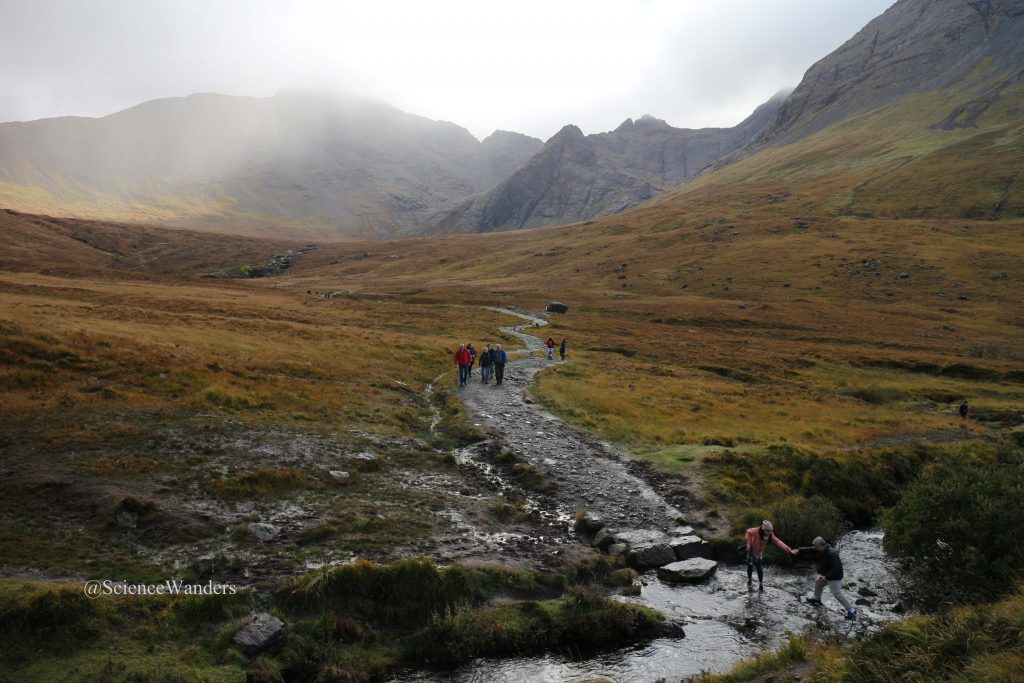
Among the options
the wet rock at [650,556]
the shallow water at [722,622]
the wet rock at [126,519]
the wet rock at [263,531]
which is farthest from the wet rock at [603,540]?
the wet rock at [126,519]

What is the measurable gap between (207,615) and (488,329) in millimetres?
62465

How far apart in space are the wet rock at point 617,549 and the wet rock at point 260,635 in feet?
33.6

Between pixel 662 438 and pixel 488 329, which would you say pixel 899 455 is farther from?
pixel 488 329

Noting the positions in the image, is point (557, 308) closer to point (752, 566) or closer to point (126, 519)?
point (752, 566)

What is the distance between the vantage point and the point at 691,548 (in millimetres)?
19000

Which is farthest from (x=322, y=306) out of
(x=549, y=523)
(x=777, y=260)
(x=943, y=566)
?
(x=777, y=260)

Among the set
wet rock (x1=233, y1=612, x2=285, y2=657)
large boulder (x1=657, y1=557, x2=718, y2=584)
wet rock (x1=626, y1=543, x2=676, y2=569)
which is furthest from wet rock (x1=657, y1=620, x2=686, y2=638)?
wet rock (x1=233, y1=612, x2=285, y2=657)

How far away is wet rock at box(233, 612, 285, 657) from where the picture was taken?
11.4 m

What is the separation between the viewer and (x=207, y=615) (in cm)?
1229

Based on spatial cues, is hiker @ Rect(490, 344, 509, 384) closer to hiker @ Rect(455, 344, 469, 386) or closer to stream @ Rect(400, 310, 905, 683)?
hiker @ Rect(455, 344, 469, 386)

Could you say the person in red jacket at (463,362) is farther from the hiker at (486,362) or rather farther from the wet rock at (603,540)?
the wet rock at (603,540)

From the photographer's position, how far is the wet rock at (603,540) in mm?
18609

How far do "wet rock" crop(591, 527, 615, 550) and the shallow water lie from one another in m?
1.60

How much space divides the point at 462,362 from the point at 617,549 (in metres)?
24.6
